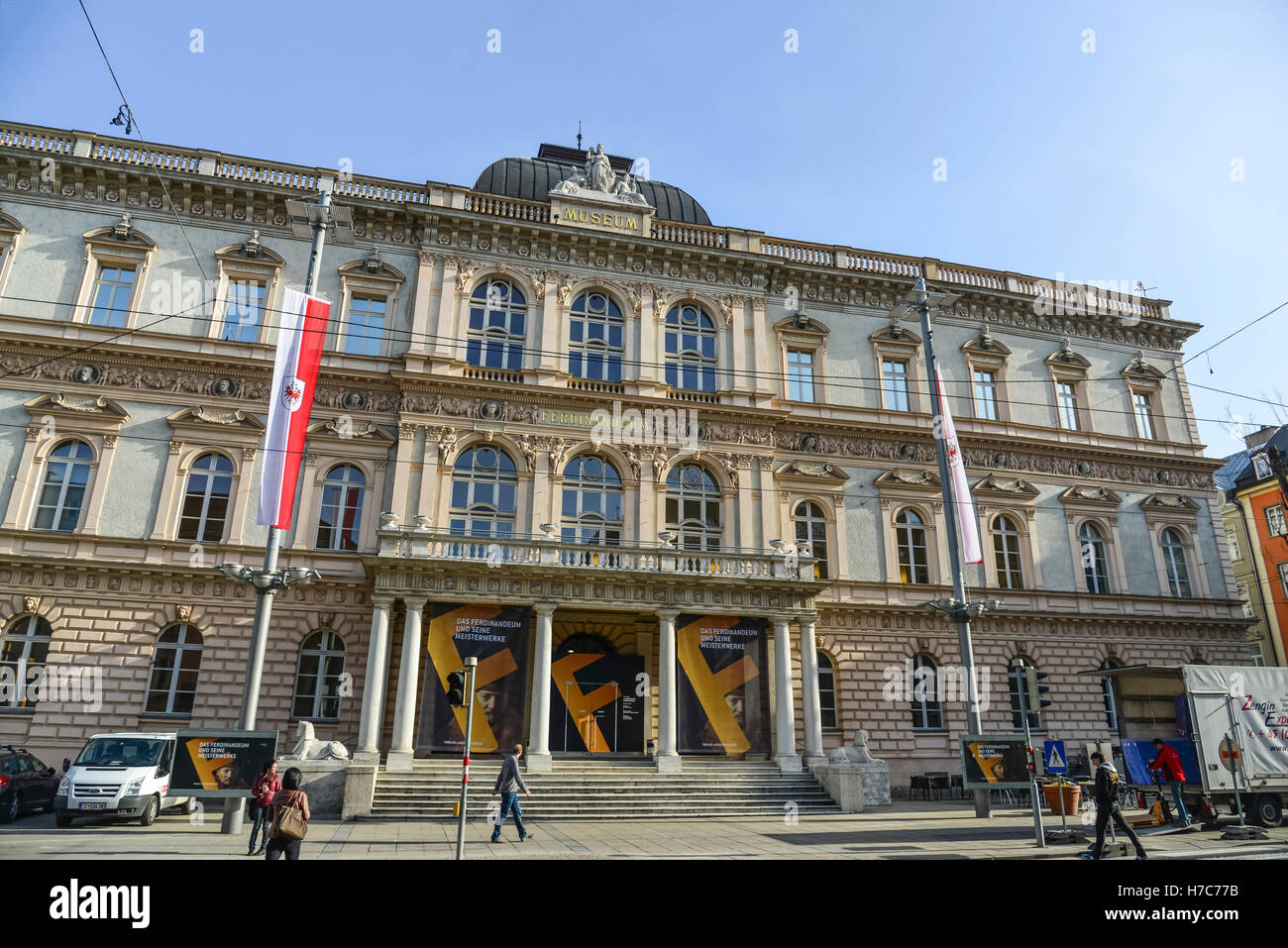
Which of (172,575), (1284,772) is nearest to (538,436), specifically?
(172,575)

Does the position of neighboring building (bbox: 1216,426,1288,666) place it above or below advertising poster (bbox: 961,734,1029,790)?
above

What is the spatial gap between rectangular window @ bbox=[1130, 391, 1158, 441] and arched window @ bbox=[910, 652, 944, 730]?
15.0m

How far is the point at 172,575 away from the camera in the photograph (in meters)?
23.5

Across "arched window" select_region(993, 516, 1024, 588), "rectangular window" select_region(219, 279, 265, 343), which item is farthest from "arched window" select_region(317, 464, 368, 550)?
"arched window" select_region(993, 516, 1024, 588)

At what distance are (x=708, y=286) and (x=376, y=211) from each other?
12311mm

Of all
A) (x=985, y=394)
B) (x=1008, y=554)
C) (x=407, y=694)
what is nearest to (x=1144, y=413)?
(x=985, y=394)

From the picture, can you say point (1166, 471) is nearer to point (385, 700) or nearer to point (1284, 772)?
point (1284, 772)

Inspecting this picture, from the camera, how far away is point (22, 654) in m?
22.4

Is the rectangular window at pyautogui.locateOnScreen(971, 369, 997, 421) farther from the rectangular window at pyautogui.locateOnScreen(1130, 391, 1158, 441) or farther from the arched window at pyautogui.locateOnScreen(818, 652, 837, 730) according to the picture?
the arched window at pyautogui.locateOnScreen(818, 652, 837, 730)

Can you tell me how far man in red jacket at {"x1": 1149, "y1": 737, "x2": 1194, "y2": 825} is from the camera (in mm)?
17250

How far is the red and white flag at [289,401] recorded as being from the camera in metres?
17.2

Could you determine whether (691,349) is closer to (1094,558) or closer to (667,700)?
(667,700)

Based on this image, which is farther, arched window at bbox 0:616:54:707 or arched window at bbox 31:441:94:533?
arched window at bbox 31:441:94:533

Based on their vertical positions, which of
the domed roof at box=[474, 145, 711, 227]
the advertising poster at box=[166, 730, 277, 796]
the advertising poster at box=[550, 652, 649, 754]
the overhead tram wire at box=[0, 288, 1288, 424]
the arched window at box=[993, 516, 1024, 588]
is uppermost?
the domed roof at box=[474, 145, 711, 227]
